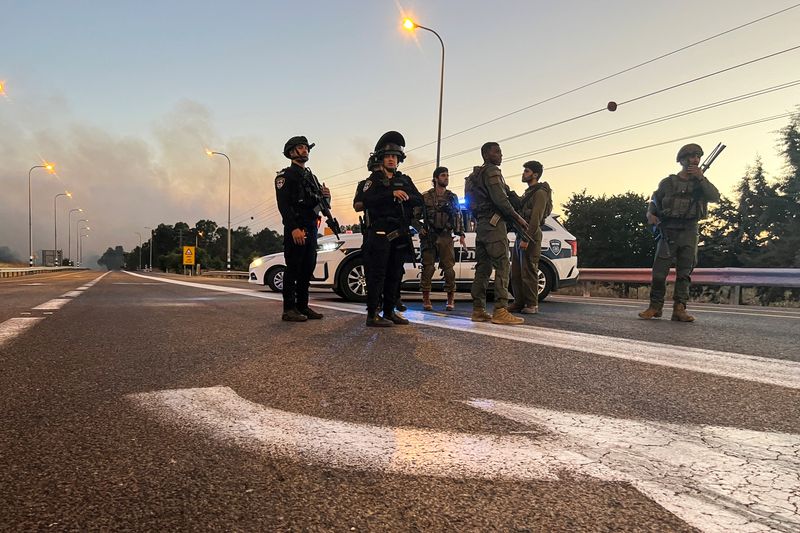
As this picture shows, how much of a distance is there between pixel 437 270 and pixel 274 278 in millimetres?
4648

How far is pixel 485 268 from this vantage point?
6020 millimetres

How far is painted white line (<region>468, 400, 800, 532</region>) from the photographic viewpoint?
4.50ft

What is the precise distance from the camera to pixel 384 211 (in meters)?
5.42

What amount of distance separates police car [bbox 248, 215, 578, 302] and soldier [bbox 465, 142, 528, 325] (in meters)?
3.03

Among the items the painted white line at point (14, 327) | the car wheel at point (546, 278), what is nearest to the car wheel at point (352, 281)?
the car wheel at point (546, 278)

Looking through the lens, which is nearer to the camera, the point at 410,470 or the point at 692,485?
the point at 692,485

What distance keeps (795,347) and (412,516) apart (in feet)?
13.9

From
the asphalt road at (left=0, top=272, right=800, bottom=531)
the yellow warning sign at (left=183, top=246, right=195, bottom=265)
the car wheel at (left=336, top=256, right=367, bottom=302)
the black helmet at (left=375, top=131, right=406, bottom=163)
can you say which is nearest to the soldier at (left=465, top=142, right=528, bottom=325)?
the black helmet at (left=375, top=131, right=406, bottom=163)

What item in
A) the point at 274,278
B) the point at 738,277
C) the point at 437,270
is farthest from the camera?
the point at 274,278

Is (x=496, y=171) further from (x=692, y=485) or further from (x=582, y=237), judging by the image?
(x=582, y=237)

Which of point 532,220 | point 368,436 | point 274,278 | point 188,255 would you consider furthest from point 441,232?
point 188,255

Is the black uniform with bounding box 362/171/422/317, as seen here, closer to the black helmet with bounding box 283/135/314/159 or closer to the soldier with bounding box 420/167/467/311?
the black helmet with bounding box 283/135/314/159

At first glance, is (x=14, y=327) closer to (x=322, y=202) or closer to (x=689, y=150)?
(x=322, y=202)

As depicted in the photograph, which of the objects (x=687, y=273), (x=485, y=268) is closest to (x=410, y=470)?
(x=485, y=268)
